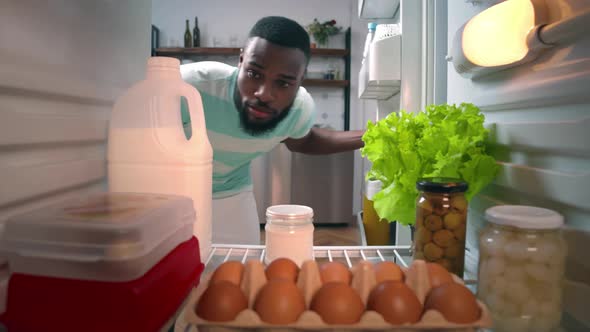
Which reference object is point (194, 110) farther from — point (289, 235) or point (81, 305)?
point (81, 305)

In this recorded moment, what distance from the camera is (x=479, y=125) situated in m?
0.69

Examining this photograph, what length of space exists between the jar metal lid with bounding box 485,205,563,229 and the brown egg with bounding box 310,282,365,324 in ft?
0.64

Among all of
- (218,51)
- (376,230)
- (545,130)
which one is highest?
(218,51)

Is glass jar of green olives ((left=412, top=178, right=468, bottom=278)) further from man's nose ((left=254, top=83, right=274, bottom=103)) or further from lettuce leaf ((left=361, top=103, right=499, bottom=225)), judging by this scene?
man's nose ((left=254, top=83, right=274, bottom=103))

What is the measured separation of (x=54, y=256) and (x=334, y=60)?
359 centimetres

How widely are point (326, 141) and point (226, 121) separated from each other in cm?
48

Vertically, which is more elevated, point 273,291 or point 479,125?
point 479,125

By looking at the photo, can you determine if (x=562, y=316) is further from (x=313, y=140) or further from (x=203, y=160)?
(x=313, y=140)

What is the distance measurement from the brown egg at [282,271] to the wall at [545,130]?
1.17 ft

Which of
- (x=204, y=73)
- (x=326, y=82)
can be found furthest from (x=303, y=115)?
(x=326, y=82)

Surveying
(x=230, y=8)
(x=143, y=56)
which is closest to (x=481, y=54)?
(x=143, y=56)

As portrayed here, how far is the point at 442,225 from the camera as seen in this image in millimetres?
603

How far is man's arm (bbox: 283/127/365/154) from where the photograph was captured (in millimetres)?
1691

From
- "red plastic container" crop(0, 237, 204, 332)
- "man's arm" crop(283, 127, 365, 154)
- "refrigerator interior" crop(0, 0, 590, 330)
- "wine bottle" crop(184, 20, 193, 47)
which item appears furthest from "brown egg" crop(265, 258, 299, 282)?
"wine bottle" crop(184, 20, 193, 47)
